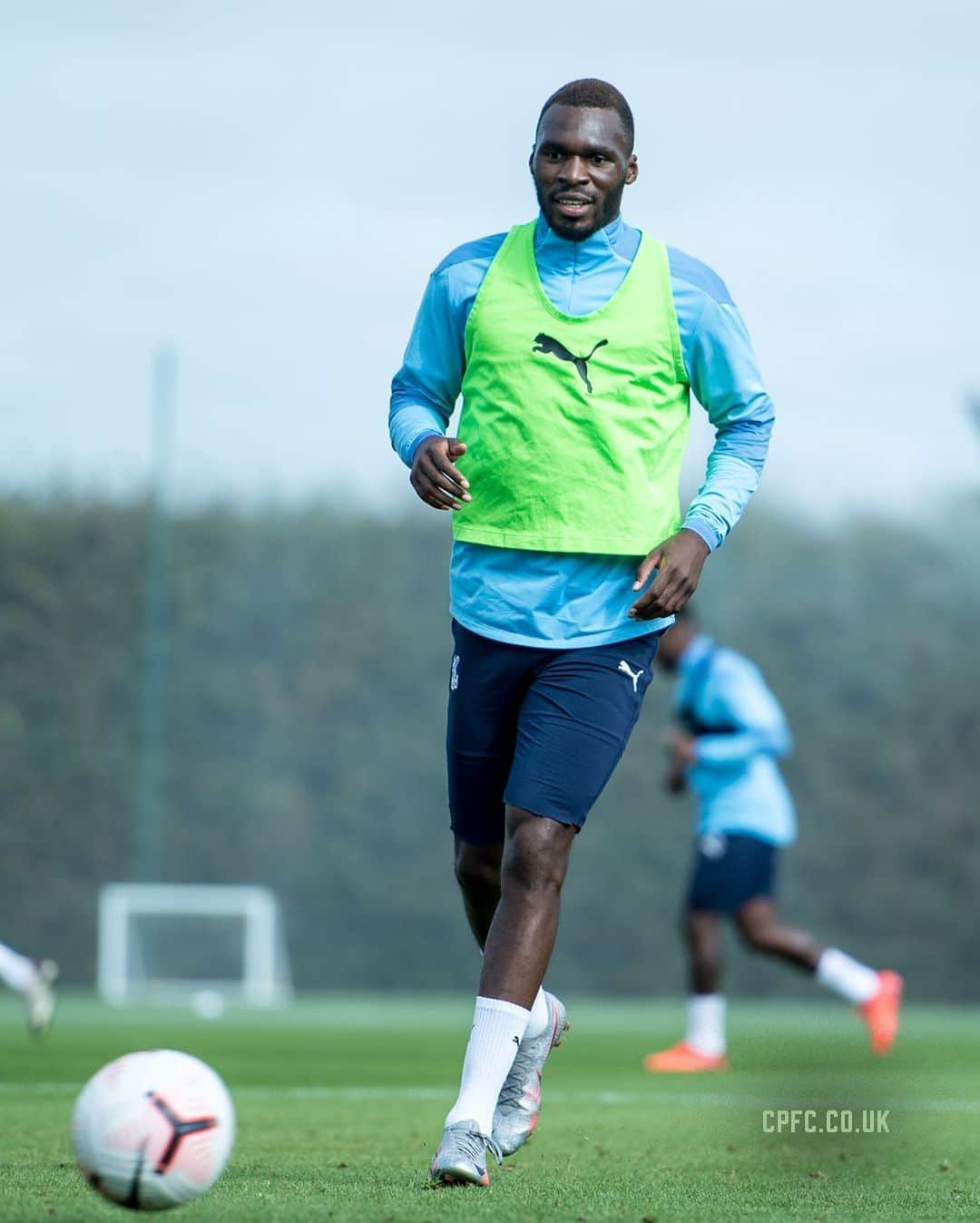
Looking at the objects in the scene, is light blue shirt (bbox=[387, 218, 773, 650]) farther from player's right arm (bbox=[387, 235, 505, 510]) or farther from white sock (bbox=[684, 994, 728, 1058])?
white sock (bbox=[684, 994, 728, 1058])

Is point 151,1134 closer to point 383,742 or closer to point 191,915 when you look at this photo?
point 191,915

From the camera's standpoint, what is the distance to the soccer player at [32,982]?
10.1 metres

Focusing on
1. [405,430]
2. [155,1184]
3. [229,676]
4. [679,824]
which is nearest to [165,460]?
[229,676]

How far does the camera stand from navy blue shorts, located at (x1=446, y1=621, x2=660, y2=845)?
463 centimetres

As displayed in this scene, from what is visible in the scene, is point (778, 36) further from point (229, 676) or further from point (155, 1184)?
point (155, 1184)

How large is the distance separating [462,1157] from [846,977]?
6073 mm

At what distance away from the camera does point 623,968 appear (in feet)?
55.2

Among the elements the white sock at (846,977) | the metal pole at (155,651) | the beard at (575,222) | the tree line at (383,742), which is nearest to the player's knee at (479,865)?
the beard at (575,222)

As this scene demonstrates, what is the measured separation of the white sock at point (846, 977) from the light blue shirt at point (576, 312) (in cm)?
547

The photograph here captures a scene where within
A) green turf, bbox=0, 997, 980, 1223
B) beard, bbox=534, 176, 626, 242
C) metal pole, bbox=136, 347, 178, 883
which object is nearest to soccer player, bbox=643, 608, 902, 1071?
green turf, bbox=0, 997, 980, 1223

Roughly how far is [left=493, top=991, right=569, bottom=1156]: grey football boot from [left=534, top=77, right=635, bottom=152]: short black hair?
2054 mm

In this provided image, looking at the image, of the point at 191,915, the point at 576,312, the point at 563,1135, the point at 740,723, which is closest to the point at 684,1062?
the point at 740,723

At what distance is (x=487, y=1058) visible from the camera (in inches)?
175

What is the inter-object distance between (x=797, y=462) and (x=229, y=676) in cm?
492
